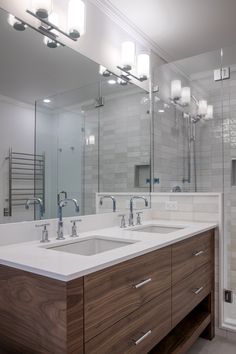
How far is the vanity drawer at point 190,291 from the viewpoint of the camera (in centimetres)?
164

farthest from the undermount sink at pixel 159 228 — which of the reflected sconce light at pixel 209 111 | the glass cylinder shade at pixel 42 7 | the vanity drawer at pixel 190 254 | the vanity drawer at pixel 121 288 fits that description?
the glass cylinder shade at pixel 42 7

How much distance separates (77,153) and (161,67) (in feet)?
4.92

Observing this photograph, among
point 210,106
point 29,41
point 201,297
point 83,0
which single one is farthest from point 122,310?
point 210,106

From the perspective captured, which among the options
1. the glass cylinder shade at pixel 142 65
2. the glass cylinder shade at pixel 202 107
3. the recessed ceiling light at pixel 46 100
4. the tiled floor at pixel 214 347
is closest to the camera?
the recessed ceiling light at pixel 46 100

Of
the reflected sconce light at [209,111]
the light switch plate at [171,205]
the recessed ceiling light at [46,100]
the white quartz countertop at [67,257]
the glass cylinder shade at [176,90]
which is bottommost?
the white quartz countertop at [67,257]

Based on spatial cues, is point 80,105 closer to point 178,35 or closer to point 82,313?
point 178,35

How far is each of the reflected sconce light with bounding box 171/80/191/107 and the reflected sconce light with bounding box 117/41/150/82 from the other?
1.72 ft

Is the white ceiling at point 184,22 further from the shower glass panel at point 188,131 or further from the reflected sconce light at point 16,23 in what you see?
the reflected sconce light at point 16,23

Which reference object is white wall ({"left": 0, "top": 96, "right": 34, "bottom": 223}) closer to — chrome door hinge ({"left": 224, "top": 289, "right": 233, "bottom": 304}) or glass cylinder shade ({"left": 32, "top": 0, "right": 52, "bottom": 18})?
glass cylinder shade ({"left": 32, "top": 0, "right": 52, "bottom": 18})

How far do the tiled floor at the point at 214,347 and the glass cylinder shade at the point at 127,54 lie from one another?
7.35 feet

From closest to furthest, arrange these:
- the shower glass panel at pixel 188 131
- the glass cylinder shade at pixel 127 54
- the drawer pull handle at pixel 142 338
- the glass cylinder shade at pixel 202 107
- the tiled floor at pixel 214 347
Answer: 1. the drawer pull handle at pixel 142 338
2. the tiled floor at pixel 214 347
3. the glass cylinder shade at pixel 127 54
4. the shower glass panel at pixel 188 131
5. the glass cylinder shade at pixel 202 107

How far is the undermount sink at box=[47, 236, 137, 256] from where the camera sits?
5.21ft

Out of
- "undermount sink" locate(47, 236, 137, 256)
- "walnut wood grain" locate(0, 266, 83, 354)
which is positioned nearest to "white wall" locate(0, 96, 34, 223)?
"undermount sink" locate(47, 236, 137, 256)

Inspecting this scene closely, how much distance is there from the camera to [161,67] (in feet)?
9.53
